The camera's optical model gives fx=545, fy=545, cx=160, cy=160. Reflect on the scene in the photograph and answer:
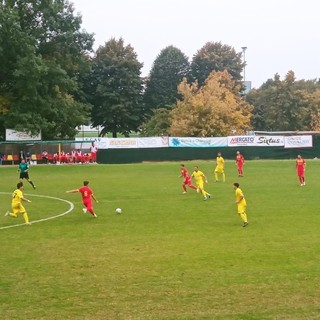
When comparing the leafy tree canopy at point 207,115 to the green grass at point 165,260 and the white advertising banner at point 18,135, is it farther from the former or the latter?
the green grass at point 165,260

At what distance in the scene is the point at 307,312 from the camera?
32.0 feet

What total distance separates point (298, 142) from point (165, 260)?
4713 cm

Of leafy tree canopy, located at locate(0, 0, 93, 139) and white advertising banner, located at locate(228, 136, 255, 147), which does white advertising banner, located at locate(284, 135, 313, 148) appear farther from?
leafy tree canopy, located at locate(0, 0, 93, 139)

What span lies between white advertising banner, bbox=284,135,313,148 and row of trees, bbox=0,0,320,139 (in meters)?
9.89

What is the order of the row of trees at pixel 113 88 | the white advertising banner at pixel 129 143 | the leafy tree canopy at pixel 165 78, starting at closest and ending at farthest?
1. the white advertising banner at pixel 129 143
2. the row of trees at pixel 113 88
3. the leafy tree canopy at pixel 165 78

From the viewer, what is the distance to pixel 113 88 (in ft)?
248

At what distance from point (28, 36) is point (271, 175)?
30729 mm

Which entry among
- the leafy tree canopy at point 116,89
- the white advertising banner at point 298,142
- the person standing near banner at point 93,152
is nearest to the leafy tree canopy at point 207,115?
the leafy tree canopy at point 116,89

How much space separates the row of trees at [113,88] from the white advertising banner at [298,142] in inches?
389

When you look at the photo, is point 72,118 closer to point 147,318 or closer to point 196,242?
point 196,242

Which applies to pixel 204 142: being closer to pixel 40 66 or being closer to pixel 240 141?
pixel 240 141

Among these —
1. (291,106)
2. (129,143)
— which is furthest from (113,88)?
(291,106)

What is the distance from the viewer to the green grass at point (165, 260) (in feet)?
33.7

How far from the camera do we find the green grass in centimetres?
1028
